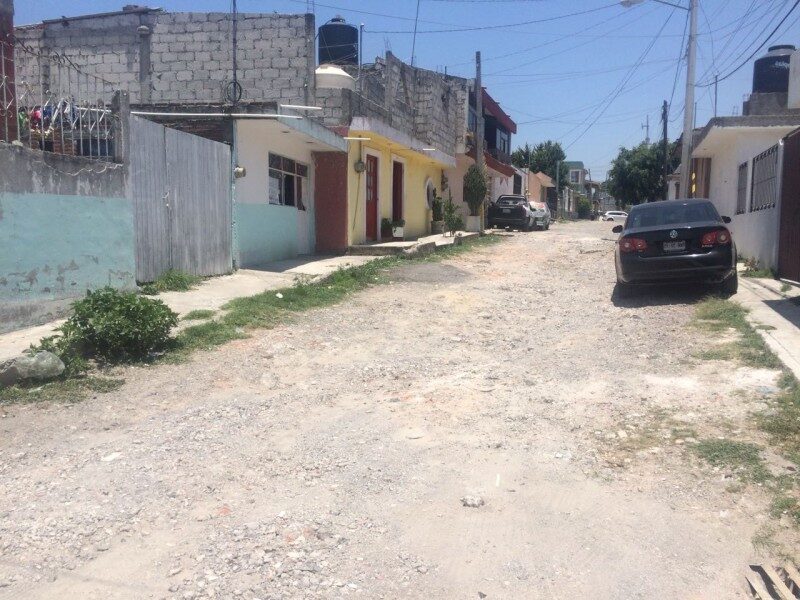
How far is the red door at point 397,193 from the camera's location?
22.5 meters

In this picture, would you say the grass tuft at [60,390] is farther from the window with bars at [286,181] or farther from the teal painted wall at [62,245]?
the window with bars at [286,181]

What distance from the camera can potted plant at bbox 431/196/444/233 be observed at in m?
26.1

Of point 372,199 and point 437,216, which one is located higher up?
point 372,199

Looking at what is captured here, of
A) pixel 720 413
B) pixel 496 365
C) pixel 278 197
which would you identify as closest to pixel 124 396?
pixel 496 365

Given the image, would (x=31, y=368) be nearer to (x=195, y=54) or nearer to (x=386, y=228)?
(x=195, y=54)

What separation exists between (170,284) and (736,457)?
8.16m

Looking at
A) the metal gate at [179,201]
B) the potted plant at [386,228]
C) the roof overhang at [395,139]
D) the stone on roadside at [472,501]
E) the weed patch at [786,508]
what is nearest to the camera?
the weed patch at [786,508]

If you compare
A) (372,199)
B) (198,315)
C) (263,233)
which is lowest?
(198,315)

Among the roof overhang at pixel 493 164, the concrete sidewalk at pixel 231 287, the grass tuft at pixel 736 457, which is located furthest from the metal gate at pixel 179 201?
the roof overhang at pixel 493 164

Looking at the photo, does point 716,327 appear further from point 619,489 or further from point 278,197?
point 278,197

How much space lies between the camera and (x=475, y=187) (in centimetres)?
2684

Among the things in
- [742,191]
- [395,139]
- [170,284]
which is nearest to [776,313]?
[742,191]

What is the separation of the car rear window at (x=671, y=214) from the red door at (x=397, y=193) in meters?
12.1

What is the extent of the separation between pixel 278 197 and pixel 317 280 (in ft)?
12.7
